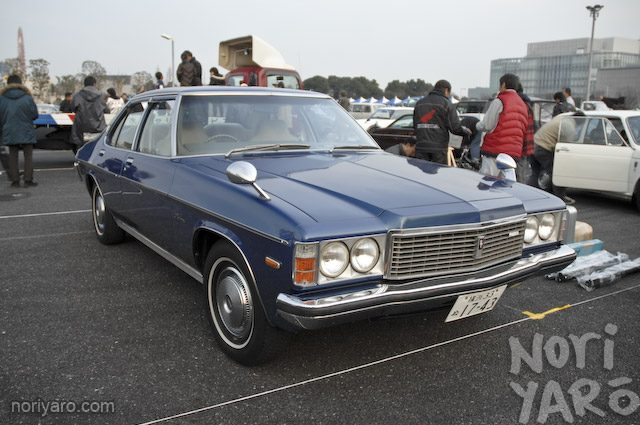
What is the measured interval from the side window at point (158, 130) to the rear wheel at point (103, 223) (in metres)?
1.13

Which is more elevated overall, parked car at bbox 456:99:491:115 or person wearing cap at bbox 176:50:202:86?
person wearing cap at bbox 176:50:202:86

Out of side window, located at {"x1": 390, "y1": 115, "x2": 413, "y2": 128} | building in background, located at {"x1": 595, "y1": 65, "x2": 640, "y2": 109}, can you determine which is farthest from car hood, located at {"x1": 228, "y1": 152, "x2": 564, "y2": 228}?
building in background, located at {"x1": 595, "y1": 65, "x2": 640, "y2": 109}

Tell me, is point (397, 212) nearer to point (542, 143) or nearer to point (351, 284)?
point (351, 284)

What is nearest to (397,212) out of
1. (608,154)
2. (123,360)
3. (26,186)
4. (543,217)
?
(543,217)

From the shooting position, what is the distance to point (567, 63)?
338 feet

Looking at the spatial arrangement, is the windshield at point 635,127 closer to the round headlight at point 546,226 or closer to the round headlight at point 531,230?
the round headlight at point 546,226

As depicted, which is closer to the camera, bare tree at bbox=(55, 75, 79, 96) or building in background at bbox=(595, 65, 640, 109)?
bare tree at bbox=(55, 75, 79, 96)

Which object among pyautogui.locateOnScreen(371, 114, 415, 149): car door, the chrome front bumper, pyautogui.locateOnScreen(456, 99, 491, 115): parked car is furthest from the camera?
pyautogui.locateOnScreen(456, 99, 491, 115): parked car

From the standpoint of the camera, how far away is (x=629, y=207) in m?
8.25

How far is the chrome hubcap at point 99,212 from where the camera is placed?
17.7ft

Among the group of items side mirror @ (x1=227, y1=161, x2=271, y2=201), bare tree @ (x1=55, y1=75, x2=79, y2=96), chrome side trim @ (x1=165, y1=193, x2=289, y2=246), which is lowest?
chrome side trim @ (x1=165, y1=193, x2=289, y2=246)

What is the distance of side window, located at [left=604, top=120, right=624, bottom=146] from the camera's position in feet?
26.4

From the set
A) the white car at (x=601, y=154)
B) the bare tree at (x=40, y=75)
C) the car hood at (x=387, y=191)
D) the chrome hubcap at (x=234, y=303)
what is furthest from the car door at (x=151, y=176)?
the bare tree at (x=40, y=75)

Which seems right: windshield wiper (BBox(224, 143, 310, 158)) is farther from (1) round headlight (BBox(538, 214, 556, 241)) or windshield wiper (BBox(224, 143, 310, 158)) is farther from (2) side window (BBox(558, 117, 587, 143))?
(2) side window (BBox(558, 117, 587, 143))
